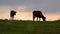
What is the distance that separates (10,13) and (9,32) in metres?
16.5

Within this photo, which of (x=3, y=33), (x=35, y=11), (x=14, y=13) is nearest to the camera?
(x=3, y=33)

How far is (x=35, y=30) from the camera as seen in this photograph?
1927 centimetres

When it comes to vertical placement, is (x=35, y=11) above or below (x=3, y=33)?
above

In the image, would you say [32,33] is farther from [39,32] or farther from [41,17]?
[41,17]

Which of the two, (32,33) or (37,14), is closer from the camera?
(32,33)

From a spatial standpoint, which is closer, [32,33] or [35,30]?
[32,33]

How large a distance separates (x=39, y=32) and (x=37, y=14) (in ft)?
56.7

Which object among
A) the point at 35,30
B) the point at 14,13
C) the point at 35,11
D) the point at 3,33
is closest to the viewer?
the point at 3,33

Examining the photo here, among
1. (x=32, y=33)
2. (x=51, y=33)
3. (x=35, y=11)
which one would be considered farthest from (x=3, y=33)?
(x=35, y=11)

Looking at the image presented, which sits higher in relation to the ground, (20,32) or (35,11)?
(35,11)

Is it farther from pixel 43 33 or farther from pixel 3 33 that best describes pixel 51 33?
pixel 3 33

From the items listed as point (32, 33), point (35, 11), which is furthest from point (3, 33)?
point (35, 11)

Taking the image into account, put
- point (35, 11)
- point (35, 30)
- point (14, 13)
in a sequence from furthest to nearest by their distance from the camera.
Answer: point (35, 11), point (14, 13), point (35, 30)

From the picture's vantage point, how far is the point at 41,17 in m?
35.5
